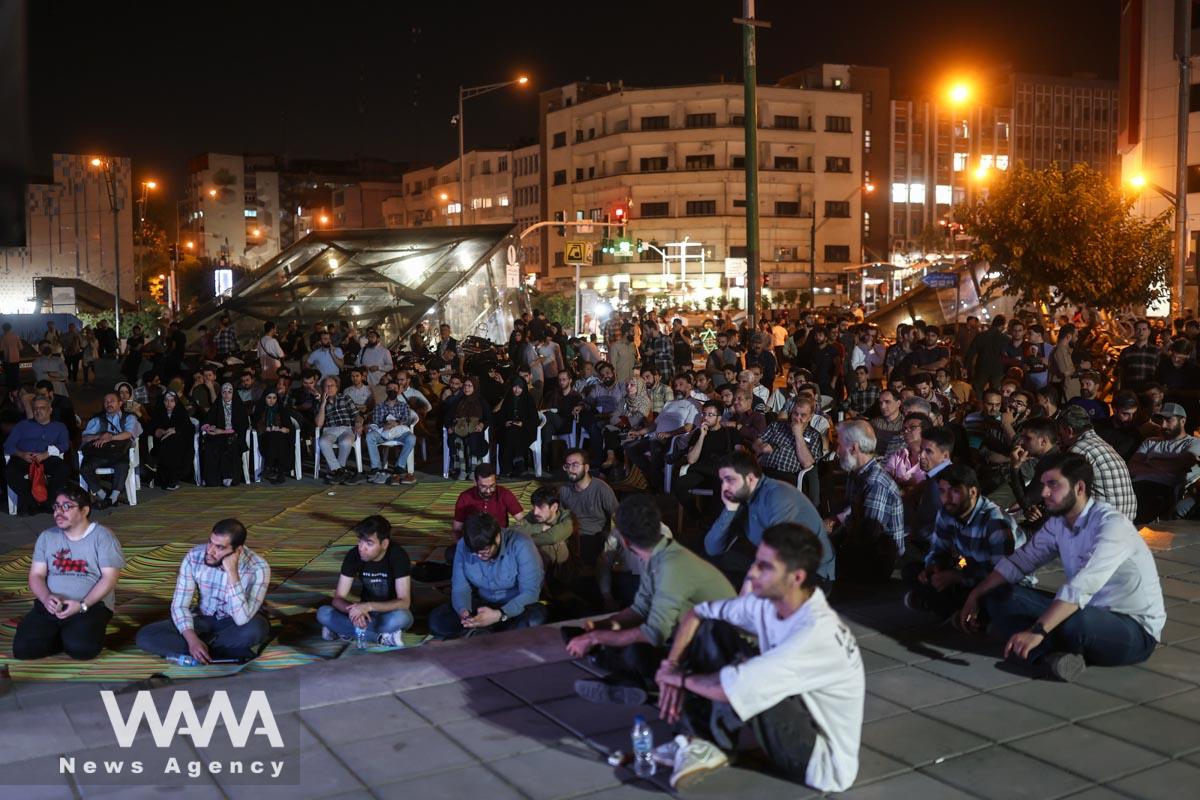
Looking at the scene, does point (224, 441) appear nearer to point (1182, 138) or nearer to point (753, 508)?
point (753, 508)

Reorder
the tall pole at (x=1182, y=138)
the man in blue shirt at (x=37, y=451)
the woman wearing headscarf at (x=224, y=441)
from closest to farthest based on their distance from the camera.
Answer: the man in blue shirt at (x=37, y=451)
the woman wearing headscarf at (x=224, y=441)
the tall pole at (x=1182, y=138)

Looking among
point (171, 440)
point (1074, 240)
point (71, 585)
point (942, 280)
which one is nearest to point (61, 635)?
point (71, 585)

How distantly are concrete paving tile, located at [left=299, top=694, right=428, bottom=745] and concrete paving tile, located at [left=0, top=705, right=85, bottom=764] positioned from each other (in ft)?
3.46

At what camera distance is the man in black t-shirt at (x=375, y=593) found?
7.65 metres

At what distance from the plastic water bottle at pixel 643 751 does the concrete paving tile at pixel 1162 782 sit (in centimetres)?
189

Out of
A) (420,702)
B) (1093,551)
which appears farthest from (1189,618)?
(420,702)

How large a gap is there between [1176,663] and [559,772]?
3.53 metres

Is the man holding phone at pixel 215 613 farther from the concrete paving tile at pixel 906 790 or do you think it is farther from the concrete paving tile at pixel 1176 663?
the concrete paving tile at pixel 1176 663

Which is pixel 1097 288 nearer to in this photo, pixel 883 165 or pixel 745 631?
pixel 745 631

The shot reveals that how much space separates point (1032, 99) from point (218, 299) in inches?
3047

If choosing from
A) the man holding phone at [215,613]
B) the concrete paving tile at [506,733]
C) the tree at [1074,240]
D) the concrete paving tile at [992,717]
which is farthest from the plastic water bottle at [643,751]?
the tree at [1074,240]

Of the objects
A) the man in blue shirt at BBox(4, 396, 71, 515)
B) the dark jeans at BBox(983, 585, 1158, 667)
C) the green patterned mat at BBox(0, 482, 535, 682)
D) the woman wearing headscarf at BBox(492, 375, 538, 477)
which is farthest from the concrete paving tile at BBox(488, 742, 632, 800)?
the woman wearing headscarf at BBox(492, 375, 538, 477)

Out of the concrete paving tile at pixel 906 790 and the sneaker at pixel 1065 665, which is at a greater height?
the sneaker at pixel 1065 665

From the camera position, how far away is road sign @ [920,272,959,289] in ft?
113
